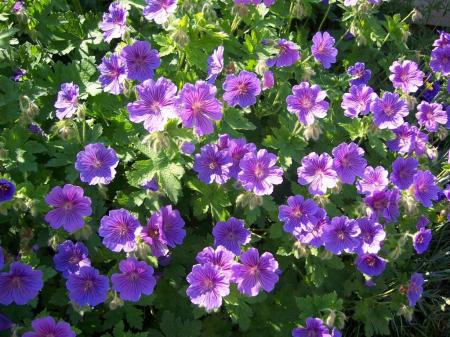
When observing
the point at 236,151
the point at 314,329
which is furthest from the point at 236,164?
the point at 314,329

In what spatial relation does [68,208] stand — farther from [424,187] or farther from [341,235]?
[424,187]

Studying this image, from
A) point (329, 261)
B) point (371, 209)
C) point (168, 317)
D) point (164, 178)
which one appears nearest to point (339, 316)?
point (329, 261)

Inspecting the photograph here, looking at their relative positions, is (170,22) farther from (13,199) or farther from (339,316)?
(339,316)

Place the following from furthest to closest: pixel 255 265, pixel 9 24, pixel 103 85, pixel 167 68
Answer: pixel 9 24
pixel 167 68
pixel 103 85
pixel 255 265

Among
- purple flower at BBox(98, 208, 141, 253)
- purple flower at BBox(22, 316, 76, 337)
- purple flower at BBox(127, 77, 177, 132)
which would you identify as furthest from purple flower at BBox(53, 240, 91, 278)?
purple flower at BBox(127, 77, 177, 132)

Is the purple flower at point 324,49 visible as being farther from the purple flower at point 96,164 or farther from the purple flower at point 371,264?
the purple flower at point 96,164

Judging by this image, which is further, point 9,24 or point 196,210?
point 9,24

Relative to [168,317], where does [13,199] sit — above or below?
above
